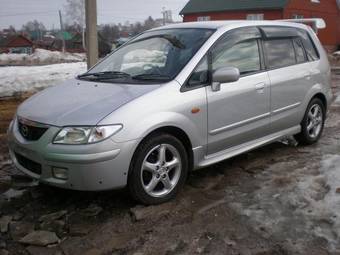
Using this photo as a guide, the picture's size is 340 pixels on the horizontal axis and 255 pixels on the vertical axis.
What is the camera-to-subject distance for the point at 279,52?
5781mm

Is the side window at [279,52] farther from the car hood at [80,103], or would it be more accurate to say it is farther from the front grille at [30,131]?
the front grille at [30,131]

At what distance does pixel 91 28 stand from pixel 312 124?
3.81 metres

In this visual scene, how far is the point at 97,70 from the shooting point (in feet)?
17.9

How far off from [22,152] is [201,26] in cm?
237

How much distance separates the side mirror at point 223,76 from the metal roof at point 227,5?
32.9m

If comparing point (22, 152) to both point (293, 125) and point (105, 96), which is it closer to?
point (105, 96)

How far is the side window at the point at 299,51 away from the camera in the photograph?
6.09m

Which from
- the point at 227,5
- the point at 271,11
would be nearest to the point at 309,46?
the point at 271,11

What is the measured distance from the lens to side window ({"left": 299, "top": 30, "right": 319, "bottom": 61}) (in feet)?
20.6

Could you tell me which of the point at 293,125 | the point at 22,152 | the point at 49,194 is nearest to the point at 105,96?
the point at 22,152

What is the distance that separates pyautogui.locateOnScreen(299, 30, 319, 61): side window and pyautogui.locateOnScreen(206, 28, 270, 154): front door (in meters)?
1.04

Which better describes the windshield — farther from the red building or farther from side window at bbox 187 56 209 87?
the red building

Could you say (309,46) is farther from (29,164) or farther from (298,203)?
(29,164)

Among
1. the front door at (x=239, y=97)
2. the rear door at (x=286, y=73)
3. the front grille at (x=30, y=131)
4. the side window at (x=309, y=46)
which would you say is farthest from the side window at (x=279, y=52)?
the front grille at (x=30, y=131)
